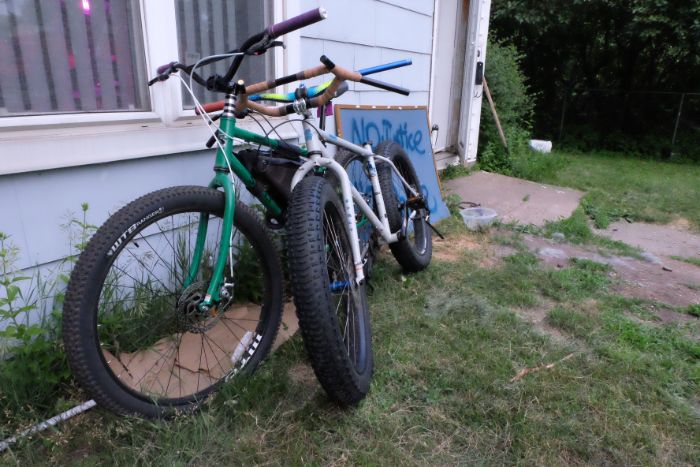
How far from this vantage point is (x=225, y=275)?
167 cm

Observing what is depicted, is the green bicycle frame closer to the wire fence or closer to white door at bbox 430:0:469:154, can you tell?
white door at bbox 430:0:469:154

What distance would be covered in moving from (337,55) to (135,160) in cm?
162

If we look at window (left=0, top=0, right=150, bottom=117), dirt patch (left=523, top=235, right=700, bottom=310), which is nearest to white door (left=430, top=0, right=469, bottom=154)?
dirt patch (left=523, top=235, right=700, bottom=310)

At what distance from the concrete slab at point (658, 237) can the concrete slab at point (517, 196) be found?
432 mm

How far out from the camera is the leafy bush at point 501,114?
19.0 ft

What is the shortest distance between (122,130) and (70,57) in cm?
31

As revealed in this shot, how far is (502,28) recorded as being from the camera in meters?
10.2

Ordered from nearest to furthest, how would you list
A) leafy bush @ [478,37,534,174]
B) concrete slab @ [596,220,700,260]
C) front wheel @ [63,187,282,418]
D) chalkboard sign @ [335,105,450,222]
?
front wheel @ [63,187,282,418] → chalkboard sign @ [335,105,450,222] → concrete slab @ [596,220,700,260] → leafy bush @ [478,37,534,174]

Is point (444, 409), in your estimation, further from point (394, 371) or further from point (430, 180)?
point (430, 180)

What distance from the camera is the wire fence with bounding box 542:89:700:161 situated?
8906 mm

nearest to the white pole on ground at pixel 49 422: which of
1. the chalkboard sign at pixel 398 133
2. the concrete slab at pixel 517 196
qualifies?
the chalkboard sign at pixel 398 133

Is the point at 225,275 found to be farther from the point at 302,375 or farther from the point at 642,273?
the point at 642,273

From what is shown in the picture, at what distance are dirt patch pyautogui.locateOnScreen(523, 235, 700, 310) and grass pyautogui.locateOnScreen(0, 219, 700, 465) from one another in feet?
1.14

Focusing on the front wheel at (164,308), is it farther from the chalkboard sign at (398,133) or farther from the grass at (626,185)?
the grass at (626,185)
